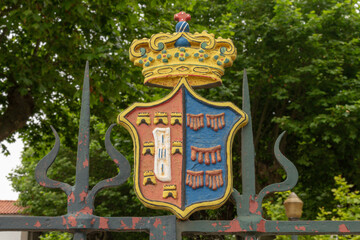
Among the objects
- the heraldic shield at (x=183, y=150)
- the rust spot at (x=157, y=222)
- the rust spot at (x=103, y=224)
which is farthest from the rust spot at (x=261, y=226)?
the rust spot at (x=103, y=224)

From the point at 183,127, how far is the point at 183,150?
14cm

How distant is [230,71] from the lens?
33.1 ft

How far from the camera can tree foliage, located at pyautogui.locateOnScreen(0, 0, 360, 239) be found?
21.6 ft

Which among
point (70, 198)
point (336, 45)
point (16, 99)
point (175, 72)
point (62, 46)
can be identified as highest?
point (336, 45)

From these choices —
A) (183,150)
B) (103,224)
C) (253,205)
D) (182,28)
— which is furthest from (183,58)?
(103,224)

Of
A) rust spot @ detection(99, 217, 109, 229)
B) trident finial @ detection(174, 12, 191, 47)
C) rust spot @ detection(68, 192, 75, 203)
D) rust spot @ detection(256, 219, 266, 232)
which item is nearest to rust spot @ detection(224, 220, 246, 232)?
rust spot @ detection(256, 219, 266, 232)

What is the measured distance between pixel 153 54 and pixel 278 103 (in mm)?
8979

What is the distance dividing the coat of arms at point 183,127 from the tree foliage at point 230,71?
3476mm

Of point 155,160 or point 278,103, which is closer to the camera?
point 155,160

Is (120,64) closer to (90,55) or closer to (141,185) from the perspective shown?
(90,55)

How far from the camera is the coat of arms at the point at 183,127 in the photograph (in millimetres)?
2451

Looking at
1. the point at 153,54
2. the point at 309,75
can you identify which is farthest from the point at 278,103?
the point at 153,54

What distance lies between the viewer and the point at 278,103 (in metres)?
11.3

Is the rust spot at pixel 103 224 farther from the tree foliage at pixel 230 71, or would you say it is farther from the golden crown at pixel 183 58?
the tree foliage at pixel 230 71
